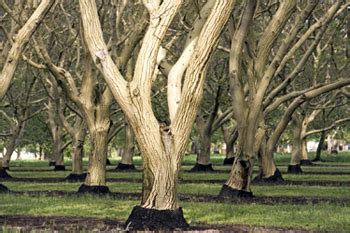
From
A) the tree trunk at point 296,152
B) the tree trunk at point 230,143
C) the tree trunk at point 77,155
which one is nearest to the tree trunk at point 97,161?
the tree trunk at point 77,155

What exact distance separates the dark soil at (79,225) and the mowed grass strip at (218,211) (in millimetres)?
588

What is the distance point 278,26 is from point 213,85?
878 inches

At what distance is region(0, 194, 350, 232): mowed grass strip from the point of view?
40.6 feet

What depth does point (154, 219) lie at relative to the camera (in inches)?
442

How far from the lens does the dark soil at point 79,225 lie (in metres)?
11.1

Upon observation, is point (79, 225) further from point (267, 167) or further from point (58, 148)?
point (58, 148)

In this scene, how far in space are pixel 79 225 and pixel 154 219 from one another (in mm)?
1571

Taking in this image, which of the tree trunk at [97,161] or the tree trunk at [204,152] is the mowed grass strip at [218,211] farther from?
the tree trunk at [204,152]

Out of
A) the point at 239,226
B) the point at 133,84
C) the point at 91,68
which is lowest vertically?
the point at 239,226

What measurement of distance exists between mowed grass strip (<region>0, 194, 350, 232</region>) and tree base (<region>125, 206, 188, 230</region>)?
1122mm

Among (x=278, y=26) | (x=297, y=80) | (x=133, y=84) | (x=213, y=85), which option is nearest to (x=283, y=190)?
(x=278, y=26)

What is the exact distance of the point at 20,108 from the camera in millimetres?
34594

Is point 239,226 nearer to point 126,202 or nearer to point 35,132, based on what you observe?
point 126,202

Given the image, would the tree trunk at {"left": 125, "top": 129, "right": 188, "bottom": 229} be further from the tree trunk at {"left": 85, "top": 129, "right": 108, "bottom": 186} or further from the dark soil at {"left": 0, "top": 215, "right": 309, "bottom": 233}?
the tree trunk at {"left": 85, "top": 129, "right": 108, "bottom": 186}
